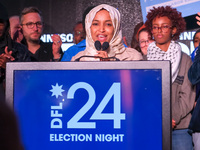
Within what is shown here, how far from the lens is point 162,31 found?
242 centimetres

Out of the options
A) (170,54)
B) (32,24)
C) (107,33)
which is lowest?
(170,54)

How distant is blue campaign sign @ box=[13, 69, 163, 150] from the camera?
111cm

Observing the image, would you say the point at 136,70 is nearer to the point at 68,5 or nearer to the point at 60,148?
the point at 60,148

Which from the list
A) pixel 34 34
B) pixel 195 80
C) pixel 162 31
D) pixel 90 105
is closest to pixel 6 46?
pixel 34 34

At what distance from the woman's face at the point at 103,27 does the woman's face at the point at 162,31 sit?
540mm

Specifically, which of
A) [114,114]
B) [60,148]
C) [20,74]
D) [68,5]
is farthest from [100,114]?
[68,5]

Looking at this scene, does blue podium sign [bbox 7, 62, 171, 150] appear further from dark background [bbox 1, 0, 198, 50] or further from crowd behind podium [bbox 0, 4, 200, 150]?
dark background [bbox 1, 0, 198, 50]

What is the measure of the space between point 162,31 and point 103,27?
59 cm

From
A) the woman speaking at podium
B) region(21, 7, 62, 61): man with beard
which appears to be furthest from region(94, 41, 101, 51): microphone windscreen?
region(21, 7, 62, 61): man with beard

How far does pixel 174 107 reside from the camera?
2148mm

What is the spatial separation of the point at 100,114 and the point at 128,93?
0.36 ft

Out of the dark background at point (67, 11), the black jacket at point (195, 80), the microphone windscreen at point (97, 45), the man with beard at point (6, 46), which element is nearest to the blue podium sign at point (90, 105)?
the microphone windscreen at point (97, 45)

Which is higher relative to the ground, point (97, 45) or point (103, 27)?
point (103, 27)

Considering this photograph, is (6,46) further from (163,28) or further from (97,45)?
(163,28)
